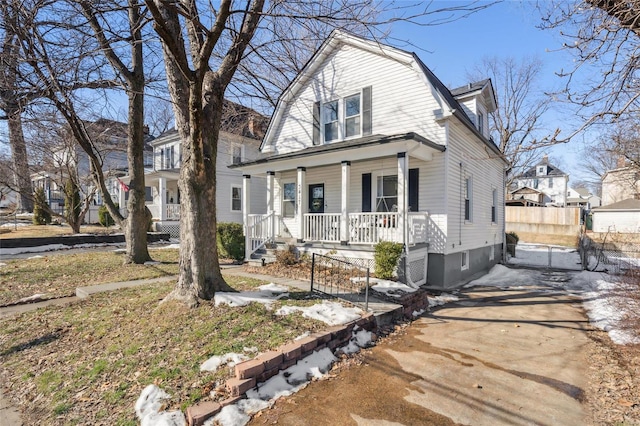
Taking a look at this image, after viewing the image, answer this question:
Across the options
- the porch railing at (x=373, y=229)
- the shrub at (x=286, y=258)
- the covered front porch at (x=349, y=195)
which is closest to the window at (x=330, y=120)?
the covered front porch at (x=349, y=195)

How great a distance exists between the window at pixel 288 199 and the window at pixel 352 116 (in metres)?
3.23

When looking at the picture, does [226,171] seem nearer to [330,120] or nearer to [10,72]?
[330,120]

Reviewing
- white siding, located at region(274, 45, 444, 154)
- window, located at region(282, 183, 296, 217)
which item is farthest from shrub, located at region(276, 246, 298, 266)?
white siding, located at region(274, 45, 444, 154)

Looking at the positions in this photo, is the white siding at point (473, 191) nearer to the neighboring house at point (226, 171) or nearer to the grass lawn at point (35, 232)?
the neighboring house at point (226, 171)

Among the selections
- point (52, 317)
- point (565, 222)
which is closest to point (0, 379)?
point (52, 317)

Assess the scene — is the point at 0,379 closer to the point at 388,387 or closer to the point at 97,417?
the point at 97,417

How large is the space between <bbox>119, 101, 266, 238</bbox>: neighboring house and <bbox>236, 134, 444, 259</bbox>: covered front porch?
7599 millimetres

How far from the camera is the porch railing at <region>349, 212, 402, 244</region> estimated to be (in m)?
8.63

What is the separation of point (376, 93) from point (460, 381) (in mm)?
9171

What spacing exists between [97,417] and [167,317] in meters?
A: 1.92

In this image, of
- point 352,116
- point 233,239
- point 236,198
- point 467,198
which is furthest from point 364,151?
point 236,198

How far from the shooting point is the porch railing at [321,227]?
9836mm

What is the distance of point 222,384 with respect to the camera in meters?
3.31

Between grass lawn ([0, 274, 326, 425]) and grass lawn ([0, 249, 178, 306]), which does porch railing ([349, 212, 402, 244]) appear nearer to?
grass lawn ([0, 274, 326, 425])
